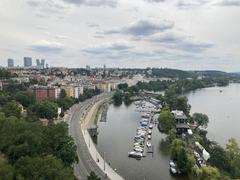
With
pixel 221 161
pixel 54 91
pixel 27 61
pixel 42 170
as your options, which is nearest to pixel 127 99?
pixel 54 91

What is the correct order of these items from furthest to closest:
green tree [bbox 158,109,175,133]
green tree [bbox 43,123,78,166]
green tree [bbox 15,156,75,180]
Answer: green tree [bbox 158,109,175,133] < green tree [bbox 43,123,78,166] < green tree [bbox 15,156,75,180]

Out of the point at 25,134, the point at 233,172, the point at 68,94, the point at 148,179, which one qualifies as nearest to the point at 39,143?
the point at 25,134

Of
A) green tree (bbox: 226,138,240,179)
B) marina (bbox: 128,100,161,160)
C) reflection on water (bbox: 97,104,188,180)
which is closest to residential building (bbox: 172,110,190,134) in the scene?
reflection on water (bbox: 97,104,188,180)

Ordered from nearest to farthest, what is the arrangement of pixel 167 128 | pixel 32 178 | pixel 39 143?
pixel 32 178, pixel 39 143, pixel 167 128

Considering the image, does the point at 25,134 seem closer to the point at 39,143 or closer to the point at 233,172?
the point at 39,143

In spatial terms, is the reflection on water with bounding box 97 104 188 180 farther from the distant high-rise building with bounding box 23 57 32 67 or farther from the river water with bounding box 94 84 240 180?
the distant high-rise building with bounding box 23 57 32 67
